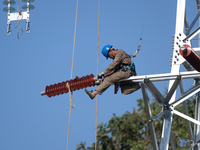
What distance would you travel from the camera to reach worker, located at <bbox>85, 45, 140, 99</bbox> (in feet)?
37.3

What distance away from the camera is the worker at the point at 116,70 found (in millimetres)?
11356

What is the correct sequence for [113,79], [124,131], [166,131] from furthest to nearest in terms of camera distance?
[124,131] < [166,131] < [113,79]

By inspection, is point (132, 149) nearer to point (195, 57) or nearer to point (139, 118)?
point (139, 118)

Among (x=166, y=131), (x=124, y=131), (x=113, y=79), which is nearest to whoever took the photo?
(x=113, y=79)

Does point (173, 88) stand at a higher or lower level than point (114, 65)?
lower

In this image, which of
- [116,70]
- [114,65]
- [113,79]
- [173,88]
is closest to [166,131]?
[173,88]

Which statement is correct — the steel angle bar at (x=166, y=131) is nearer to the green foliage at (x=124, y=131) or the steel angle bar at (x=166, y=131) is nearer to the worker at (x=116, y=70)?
the worker at (x=116, y=70)

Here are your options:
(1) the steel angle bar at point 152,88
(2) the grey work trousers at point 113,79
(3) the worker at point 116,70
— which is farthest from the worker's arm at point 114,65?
(1) the steel angle bar at point 152,88

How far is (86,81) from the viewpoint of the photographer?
11.5 meters

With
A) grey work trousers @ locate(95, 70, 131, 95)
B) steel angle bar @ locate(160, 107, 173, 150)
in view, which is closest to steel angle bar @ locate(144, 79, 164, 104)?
steel angle bar @ locate(160, 107, 173, 150)

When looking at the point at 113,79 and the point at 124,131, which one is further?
the point at 124,131

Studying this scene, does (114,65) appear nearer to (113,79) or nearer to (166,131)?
(113,79)

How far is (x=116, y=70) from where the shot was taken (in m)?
11.5

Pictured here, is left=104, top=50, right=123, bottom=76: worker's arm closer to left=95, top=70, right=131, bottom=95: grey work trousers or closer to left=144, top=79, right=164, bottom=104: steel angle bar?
left=95, top=70, right=131, bottom=95: grey work trousers
